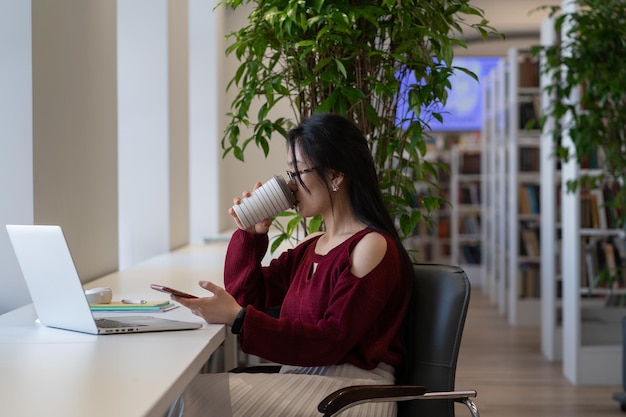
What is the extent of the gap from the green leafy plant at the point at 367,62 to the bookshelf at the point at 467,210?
8.74m

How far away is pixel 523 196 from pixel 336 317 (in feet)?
20.8

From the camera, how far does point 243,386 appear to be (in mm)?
2047

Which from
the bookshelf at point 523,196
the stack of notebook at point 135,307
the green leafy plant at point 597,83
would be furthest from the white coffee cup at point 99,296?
the bookshelf at point 523,196

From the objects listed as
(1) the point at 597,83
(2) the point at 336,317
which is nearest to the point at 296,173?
(2) the point at 336,317

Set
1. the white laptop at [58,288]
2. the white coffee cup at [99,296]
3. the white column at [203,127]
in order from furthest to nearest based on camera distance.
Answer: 1. the white column at [203,127]
2. the white coffee cup at [99,296]
3. the white laptop at [58,288]

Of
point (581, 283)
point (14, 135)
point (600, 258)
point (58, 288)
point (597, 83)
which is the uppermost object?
point (597, 83)

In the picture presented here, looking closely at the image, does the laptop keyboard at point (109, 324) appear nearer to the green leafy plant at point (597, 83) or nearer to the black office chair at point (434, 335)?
the black office chair at point (434, 335)

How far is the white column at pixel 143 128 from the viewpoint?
5.28 m

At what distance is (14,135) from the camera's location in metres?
2.89

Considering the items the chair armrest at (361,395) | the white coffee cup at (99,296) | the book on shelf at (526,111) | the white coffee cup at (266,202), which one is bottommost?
the chair armrest at (361,395)

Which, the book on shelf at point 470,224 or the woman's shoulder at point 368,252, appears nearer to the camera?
the woman's shoulder at point 368,252

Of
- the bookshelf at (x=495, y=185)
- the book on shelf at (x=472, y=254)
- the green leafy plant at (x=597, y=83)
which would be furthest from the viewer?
the book on shelf at (x=472, y=254)

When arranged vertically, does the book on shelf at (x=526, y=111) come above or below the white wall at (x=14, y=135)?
above

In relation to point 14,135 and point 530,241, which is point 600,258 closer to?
point 530,241
